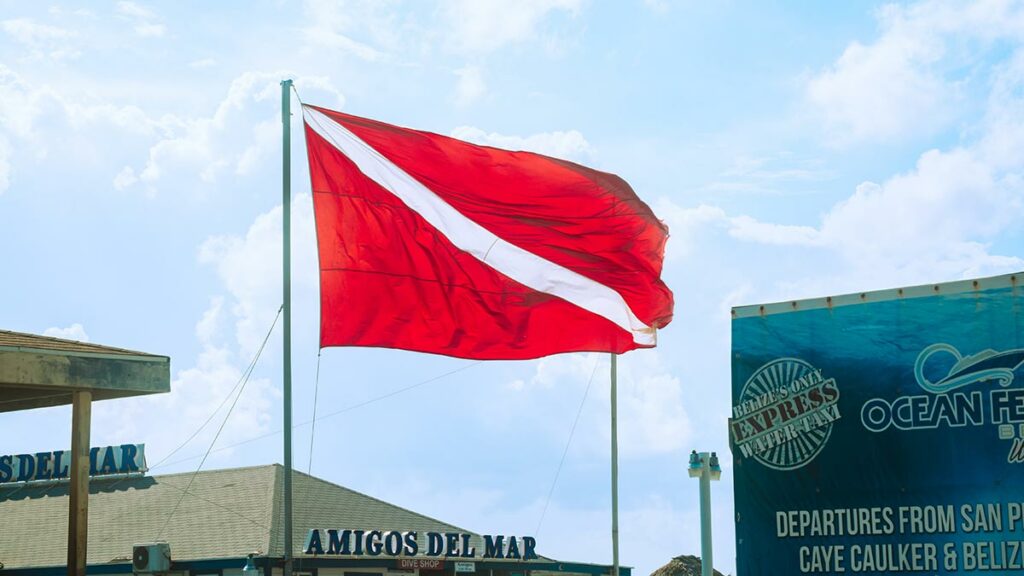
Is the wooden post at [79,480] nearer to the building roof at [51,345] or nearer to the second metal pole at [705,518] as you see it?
the building roof at [51,345]

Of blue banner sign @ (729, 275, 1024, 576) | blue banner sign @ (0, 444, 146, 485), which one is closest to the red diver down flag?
blue banner sign @ (729, 275, 1024, 576)

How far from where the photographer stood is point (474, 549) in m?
39.9

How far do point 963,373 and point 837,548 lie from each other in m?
1.88

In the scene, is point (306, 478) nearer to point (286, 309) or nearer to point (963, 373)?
point (286, 309)

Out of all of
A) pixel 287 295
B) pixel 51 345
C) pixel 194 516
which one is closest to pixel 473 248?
pixel 287 295

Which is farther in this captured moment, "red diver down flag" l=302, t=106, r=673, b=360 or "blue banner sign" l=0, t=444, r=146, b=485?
"blue banner sign" l=0, t=444, r=146, b=485

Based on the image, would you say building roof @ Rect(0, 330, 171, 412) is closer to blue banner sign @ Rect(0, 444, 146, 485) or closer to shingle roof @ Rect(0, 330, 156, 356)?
shingle roof @ Rect(0, 330, 156, 356)

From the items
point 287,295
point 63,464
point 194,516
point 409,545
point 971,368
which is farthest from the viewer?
point 63,464

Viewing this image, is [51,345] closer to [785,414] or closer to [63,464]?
[785,414]

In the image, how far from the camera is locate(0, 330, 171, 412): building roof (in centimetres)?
1636

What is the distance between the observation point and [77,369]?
55.3 ft

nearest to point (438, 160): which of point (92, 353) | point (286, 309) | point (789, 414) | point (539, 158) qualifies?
point (539, 158)

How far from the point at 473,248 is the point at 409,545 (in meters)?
21.4

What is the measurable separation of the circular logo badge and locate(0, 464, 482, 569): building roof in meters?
23.1
